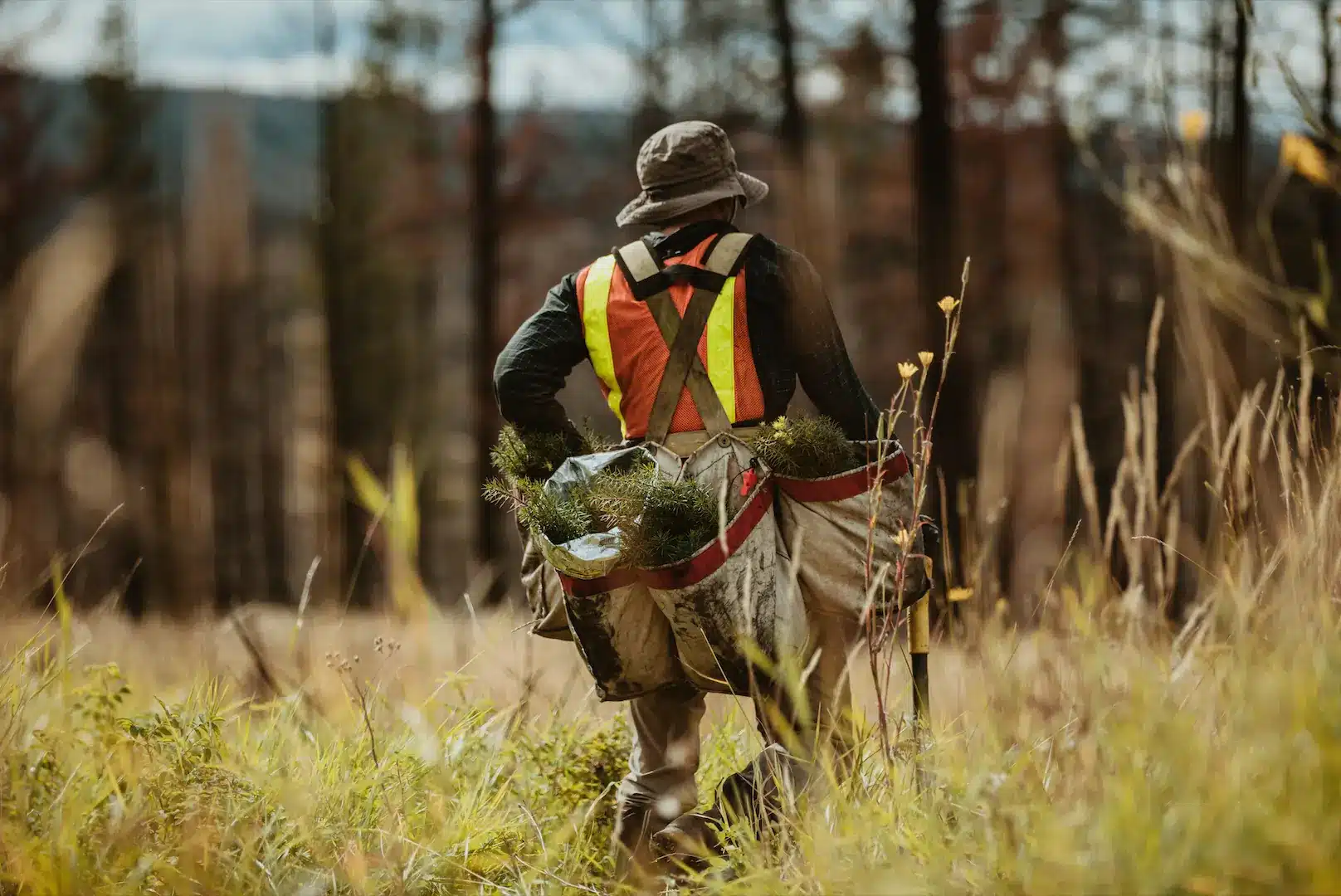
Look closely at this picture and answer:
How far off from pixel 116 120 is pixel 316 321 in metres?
16.6

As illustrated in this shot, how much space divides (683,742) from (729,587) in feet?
1.97

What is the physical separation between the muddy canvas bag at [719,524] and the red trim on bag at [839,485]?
3.0 inches

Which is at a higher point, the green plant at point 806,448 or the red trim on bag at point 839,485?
the green plant at point 806,448

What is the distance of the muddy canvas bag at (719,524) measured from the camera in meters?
2.52

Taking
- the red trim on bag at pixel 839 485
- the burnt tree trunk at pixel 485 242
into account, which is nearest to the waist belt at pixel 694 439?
the red trim on bag at pixel 839 485

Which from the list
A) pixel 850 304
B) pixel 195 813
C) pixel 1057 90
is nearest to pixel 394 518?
pixel 195 813

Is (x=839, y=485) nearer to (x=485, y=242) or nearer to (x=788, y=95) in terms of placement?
(x=788, y=95)

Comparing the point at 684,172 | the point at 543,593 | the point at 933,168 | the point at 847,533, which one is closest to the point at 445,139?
the point at 933,168

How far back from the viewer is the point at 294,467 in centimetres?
470

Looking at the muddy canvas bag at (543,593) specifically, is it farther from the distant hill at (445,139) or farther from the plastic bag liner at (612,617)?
the distant hill at (445,139)

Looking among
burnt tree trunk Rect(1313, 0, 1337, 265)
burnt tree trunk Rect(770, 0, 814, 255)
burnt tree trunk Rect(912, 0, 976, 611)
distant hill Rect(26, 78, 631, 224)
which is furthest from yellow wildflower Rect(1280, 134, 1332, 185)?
distant hill Rect(26, 78, 631, 224)

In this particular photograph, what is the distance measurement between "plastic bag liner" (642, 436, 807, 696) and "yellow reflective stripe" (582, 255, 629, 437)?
0.28m

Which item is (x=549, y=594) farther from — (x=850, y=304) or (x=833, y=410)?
(x=850, y=304)

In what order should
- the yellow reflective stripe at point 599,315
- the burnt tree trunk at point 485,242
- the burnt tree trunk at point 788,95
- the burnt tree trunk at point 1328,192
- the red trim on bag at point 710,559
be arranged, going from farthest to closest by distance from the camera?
the burnt tree trunk at point 485,242
the burnt tree trunk at point 788,95
the burnt tree trunk at point 1328,192
the yellow reflective stripe at point 599,315
the red trim on bag at point 710,559
